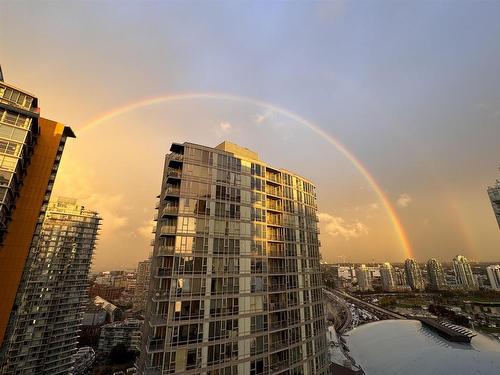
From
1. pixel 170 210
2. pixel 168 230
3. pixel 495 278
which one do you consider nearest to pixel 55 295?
pixel 168 230

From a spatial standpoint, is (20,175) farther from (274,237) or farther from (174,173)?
(274,237)

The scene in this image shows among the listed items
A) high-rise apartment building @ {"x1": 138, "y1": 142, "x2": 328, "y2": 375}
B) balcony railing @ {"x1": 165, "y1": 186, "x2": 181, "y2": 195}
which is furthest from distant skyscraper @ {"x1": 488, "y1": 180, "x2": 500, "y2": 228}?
balcony railing @ {"x1": 165, "y1": 186, "x2": 181, "y2": 195}

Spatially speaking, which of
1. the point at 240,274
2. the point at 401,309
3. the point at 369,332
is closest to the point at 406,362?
the point at 369,332

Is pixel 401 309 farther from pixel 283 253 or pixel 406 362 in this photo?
pixel 283 253

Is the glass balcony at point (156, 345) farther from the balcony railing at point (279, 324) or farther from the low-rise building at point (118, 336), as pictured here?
the low-rise building at point (118, 336)

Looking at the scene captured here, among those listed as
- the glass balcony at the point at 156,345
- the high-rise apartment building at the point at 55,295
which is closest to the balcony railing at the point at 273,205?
the glass balcony at the point at 156,345

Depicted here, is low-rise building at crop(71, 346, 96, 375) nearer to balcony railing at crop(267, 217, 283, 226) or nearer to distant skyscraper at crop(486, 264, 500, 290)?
balcony railing at crop(267, 217, 283, 226)

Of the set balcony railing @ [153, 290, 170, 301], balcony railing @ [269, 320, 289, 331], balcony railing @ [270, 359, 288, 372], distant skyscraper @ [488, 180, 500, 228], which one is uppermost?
distant skyscraper @ [488, 180, 500, 228]
